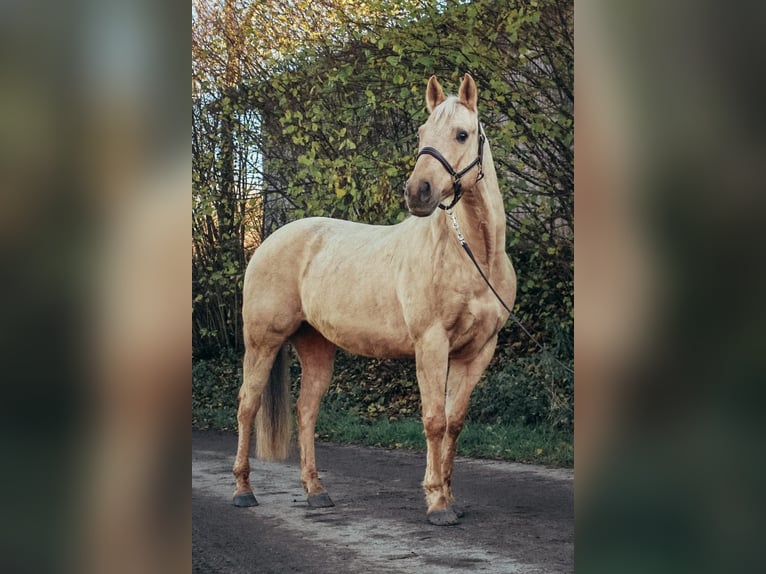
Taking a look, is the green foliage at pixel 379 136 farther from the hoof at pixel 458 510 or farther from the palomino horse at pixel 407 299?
the hoof at pixel 458 510

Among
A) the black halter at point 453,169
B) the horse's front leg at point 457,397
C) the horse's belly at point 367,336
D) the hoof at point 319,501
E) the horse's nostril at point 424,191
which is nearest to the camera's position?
the horse's nostril at point 424,191

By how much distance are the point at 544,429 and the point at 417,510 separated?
1.29m

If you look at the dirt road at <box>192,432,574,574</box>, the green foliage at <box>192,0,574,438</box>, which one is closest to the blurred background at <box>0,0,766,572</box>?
the dirt road at <box>192,432,574,574</box>

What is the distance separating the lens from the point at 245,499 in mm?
4984

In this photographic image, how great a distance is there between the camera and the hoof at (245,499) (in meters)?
4.97

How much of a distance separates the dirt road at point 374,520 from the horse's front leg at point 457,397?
0.30m

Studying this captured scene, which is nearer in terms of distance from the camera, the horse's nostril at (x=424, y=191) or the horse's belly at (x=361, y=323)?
the horse's nostril at (x=424, y=191)

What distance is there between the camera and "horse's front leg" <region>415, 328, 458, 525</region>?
14.2 ft

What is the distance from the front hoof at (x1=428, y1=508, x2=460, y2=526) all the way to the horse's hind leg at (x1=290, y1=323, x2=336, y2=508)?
789mm

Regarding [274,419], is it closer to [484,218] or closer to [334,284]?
[334,284]

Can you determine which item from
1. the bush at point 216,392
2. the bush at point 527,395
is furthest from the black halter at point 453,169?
the bush at point 216,392
